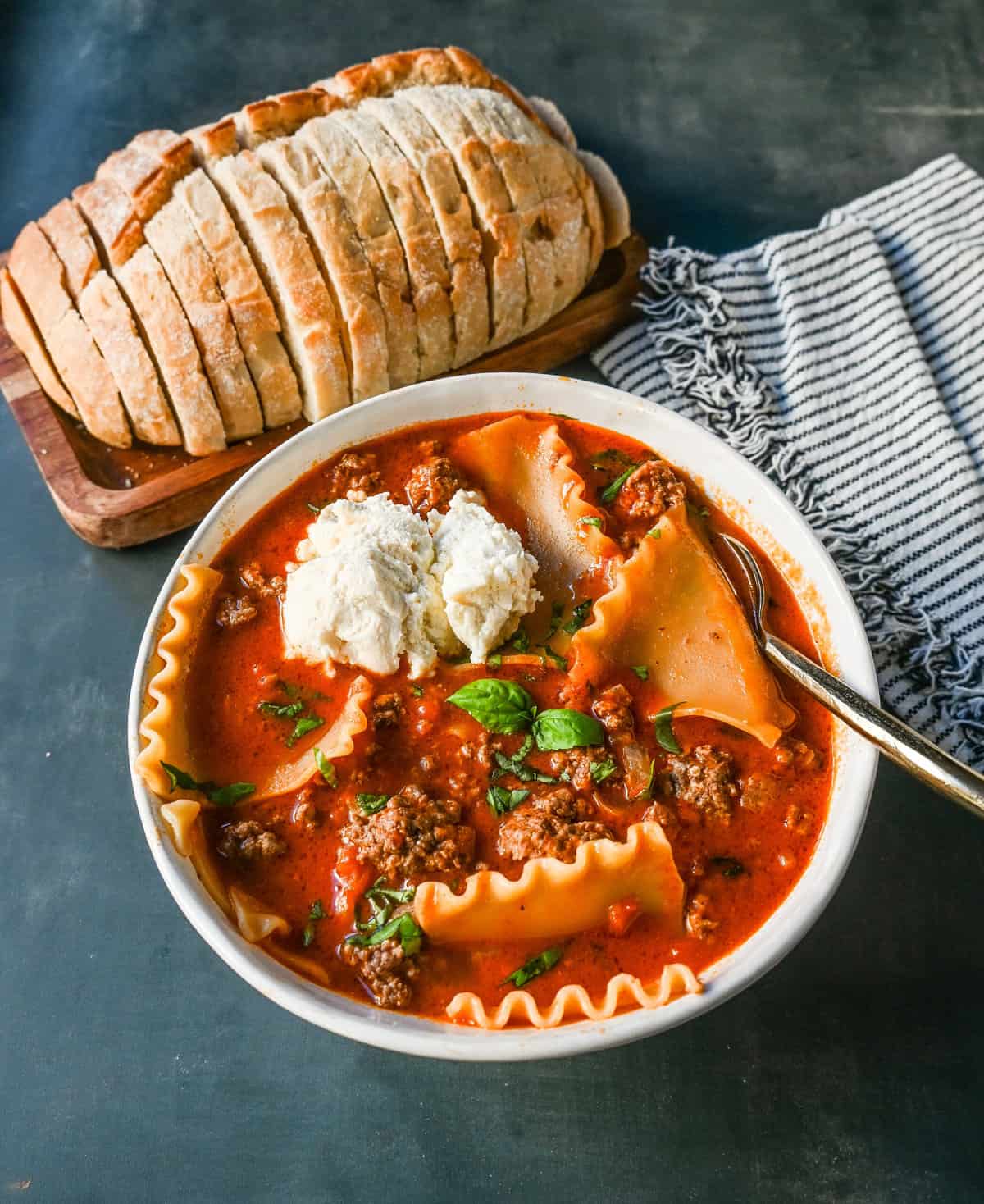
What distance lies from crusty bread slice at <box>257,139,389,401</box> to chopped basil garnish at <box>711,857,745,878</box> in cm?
261

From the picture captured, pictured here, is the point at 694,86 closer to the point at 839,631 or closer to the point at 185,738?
the point at 839,631

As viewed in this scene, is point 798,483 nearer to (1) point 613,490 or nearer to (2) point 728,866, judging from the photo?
(1) point 613,490

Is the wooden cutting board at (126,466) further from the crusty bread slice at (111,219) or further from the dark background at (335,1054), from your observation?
the crusty bread slice at (111,219)

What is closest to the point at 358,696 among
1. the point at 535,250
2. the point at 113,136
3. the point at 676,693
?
the point at 676,693

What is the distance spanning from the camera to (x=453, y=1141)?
4.06m

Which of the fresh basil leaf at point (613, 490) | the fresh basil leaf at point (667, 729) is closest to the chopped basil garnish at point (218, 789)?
the fresh basil leaf at point (667, 729)

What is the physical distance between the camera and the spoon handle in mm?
3318

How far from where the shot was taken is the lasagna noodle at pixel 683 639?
152 inches

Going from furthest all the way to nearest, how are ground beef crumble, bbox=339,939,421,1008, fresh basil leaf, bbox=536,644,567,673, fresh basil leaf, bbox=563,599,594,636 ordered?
1. fresh basil leaf, bbox=563,599,594,636
2. fresh basil leaf, bbox=536,644,567,673
3. ground beef crumble, bbox=339,939,421,1008

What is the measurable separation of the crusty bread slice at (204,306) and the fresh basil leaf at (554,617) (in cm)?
178

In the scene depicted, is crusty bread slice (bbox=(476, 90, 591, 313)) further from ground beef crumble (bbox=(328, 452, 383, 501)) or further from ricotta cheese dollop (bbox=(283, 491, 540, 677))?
Result: ricotta cheese dollop (bbox=(283, 491, 540, 677))

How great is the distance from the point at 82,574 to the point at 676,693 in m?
2.83

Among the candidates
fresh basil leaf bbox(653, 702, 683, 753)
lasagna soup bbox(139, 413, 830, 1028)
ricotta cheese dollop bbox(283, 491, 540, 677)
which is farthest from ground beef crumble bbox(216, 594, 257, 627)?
fresh basil leaf bbox(653, 702, 683, 753)

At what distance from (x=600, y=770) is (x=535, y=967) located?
66cm
